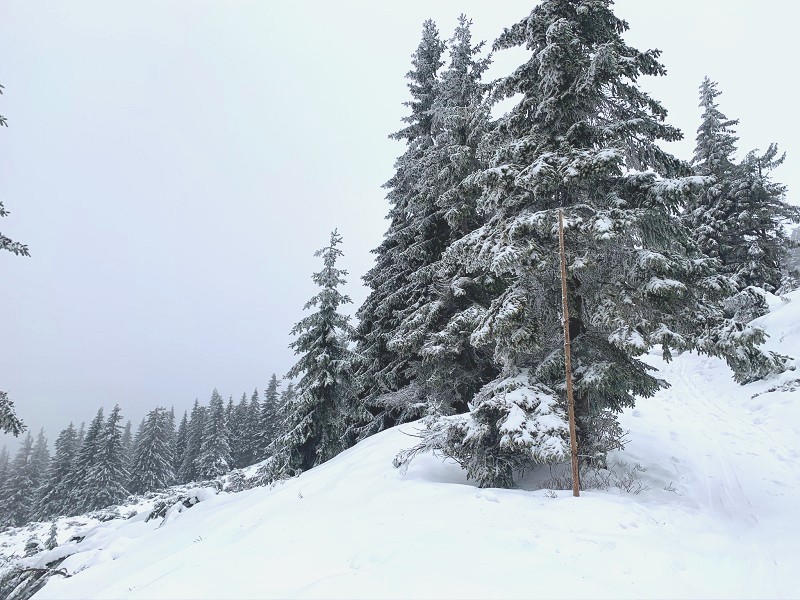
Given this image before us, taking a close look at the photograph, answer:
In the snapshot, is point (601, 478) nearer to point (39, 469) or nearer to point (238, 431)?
point (238, 431)

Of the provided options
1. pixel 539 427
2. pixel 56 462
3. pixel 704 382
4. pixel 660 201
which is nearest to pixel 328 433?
pixel 539 427

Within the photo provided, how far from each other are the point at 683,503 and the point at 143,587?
351 inches

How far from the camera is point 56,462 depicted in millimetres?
52125

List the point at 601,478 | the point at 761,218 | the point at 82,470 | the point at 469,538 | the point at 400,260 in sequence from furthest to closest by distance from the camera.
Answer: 1. the point at 82,470
2. the point at 761,218
3. the point at 400,260
4. the point at 601,478
5. the point at 469,538

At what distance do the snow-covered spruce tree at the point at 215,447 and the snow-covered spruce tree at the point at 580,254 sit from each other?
48710 millimetres

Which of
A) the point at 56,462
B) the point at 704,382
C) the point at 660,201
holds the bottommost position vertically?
the point at 56,462

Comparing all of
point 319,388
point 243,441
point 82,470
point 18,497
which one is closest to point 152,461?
point 82,470

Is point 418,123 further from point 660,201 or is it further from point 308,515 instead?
point 308,515

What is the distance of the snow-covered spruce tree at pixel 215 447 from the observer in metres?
49.5

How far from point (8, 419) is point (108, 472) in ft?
148

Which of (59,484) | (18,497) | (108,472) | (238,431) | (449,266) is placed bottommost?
(18,497)

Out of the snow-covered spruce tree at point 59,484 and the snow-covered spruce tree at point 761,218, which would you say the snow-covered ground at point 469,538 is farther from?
the snow-covered spruce tree at point 59,484

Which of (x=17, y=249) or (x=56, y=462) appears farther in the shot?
(x=56, y=462)

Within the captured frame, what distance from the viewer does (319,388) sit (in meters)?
18.5
